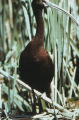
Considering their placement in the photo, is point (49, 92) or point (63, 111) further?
point (49, 92)

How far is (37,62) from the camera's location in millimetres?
2852

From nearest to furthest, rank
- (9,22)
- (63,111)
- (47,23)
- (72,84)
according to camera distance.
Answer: (63,111)
(72,84)
(47,23)
(9,22)

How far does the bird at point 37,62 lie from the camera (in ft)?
9.37

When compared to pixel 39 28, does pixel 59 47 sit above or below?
below

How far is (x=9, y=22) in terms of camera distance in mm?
4738

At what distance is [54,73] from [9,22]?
182cm

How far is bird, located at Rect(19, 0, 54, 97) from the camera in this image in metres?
2.86

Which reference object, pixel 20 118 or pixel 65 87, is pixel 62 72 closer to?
pixel 65 87

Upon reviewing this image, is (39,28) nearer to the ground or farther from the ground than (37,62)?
farther from the ground

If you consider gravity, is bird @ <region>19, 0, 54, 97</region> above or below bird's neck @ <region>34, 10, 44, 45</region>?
below

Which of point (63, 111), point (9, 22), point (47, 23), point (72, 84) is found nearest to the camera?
point (63, 111)

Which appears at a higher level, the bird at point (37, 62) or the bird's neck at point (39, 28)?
the bird's neck at point (39, 28)

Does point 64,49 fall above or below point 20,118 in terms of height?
above

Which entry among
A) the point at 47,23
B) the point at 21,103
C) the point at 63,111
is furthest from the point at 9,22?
the point at 63,111
